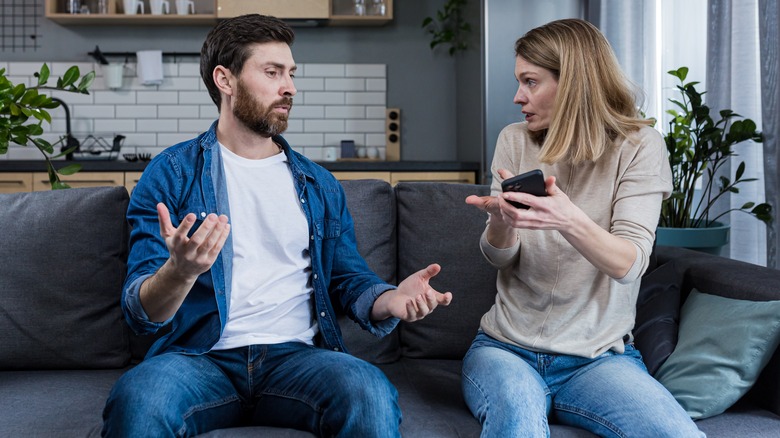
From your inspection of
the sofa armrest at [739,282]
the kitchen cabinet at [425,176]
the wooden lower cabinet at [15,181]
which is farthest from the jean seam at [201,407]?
the wooden lower cabinet at [15,181]

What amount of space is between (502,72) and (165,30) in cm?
224

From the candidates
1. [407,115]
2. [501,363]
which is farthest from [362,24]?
[501,363]

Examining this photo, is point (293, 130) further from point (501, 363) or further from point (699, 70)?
point (501, 363)

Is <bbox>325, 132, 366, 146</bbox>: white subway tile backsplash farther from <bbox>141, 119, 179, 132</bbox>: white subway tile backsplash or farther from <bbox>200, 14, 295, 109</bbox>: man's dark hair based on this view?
<bbox>200, 14, 295, 109</bbox>: man's dark hair

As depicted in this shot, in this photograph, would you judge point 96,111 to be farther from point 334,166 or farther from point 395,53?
point 395,53

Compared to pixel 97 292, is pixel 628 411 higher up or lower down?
lower down

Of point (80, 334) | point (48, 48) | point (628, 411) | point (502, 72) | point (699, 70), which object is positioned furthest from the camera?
point (48, 48)

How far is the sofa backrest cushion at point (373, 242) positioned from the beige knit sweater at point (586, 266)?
41cm

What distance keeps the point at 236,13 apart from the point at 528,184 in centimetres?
367

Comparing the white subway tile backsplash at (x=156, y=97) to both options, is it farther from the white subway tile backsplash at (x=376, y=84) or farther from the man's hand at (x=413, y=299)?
the man's hand at (x=413, y=299)

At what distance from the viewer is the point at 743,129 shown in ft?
8.70

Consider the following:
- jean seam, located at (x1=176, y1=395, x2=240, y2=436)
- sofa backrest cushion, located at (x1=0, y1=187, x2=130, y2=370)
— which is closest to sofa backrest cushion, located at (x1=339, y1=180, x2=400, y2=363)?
jean seam, located at (x1=176, y1=395, x2=240, y2=436)

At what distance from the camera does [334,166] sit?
4445mm

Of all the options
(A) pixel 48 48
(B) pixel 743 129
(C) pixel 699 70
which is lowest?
(B) pixel 743 129
